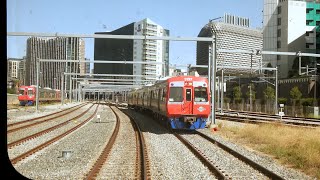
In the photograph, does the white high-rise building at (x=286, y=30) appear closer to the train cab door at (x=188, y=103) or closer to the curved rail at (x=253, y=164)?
the train cab door at (x=188, y=103)

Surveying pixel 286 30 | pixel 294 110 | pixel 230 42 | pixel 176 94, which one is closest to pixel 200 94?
pixel 176 94

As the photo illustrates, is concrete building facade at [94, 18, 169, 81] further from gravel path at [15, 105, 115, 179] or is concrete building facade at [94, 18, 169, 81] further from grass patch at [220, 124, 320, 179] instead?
gravel path at [15, 105, 115, 179]

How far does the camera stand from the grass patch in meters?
11.9

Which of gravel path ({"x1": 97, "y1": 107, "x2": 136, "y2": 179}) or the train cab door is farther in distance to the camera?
the train cab door

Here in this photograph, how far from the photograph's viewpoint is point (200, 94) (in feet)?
72.9

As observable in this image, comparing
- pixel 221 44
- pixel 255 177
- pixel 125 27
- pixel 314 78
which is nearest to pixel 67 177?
pixel 255 177

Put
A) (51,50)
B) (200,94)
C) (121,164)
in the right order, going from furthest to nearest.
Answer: (51,50)
(200,94)
(121,164)

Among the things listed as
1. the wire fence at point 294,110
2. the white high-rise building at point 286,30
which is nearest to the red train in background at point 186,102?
the wire fence at point 294,110

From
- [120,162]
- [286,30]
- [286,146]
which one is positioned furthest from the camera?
[286,30]

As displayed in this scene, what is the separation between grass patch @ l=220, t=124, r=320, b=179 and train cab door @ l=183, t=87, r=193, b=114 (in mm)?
2323

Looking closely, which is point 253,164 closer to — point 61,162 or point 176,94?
point 61,162

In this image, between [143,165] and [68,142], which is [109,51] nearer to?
[68,142]

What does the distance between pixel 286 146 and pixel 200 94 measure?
708 cm

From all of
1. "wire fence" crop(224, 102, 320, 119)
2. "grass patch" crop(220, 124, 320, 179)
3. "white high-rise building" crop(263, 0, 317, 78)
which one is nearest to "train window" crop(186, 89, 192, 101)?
"grass patch" crop(220, 124, 320, 179)
